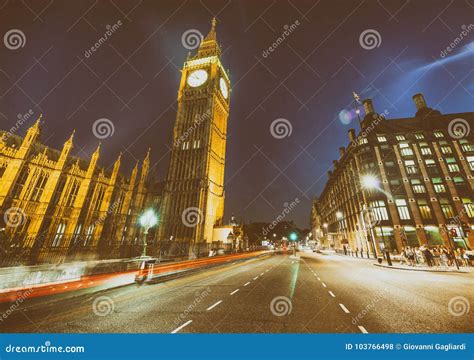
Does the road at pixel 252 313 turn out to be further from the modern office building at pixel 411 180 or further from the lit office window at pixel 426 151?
the lit office window at pixel 426 151

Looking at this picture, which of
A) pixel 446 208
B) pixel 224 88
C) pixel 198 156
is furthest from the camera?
pixel 224 88

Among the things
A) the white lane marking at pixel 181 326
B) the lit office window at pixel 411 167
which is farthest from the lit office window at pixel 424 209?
the white lane marking at pixel 181 326

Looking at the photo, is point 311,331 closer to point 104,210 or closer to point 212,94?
point 104,210

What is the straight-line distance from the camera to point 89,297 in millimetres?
9016

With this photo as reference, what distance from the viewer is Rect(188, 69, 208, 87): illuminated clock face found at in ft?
196

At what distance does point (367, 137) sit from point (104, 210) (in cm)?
5606

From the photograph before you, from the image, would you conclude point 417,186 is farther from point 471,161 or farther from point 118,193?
point 118,193

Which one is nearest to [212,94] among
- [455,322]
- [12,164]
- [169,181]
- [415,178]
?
[169,181]

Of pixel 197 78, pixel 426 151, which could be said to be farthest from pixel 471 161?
pixel 197 78

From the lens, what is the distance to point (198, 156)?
52.2 m

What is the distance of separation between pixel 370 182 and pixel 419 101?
29675mm

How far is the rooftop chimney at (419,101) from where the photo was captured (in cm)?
4891

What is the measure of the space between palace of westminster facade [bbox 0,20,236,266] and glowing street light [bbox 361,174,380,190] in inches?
1262

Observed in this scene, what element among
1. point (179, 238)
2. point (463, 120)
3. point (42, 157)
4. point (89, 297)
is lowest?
point (89, 297)
